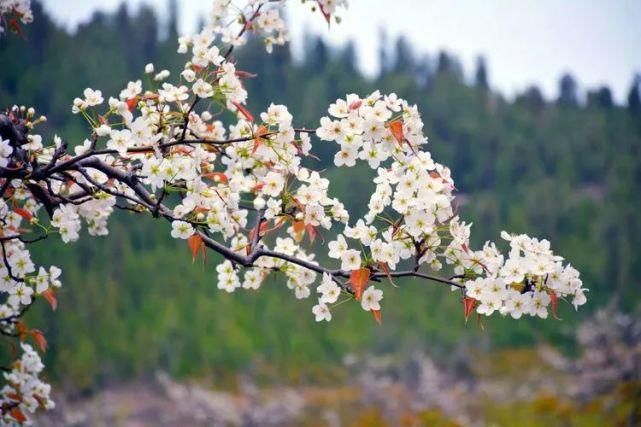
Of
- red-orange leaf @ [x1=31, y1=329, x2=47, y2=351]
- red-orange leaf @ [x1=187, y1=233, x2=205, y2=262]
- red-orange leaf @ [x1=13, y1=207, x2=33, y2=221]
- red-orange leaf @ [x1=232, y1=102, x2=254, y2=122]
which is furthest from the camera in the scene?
red-orange leaf @ [x1=31, y1=329, x2=47, y2=351]

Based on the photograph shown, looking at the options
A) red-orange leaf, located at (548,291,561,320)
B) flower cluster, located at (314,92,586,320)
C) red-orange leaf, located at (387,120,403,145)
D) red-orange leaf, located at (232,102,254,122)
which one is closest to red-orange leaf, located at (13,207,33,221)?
red-orange leaf, located at (232,102,254,122)

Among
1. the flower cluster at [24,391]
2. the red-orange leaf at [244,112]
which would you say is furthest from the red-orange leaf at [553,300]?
the flower cluster at [24,391]

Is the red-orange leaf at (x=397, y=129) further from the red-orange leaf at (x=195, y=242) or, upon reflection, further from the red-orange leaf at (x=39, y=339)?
the red-orange leaf at (x=39, y=339)

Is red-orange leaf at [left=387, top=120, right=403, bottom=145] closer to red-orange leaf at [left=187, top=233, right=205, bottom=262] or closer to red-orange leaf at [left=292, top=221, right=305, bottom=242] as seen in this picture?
red-orange leaf at [left=292, top=221, right=305, bottom=242]

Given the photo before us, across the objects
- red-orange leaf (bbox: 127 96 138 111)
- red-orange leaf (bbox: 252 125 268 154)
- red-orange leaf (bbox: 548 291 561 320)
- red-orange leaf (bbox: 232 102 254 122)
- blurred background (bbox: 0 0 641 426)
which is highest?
blurred background (bbox: 0 0 641 426)

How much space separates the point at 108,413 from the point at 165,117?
29.3m

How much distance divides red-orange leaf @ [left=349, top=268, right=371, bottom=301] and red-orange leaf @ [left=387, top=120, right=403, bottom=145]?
36 centimetres

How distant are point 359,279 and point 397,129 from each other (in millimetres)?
424

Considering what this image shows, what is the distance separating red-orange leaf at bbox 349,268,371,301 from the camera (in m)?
1.94

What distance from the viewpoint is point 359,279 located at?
1951 mm

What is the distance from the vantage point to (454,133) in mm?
49250

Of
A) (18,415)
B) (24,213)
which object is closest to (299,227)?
(24,213)

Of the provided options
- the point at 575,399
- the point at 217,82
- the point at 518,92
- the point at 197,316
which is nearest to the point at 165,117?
the point at 217,82

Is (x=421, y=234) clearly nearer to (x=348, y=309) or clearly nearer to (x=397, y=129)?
(x=397, y=129)
